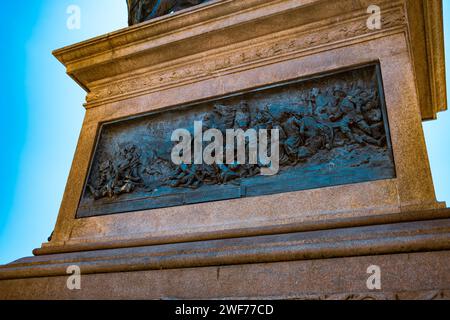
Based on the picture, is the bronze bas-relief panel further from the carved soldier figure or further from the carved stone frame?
the carved soldier figure

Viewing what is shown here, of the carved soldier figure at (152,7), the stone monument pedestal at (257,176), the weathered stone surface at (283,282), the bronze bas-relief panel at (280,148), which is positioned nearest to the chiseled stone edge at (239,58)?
the stone monument pedestal at (257,176)

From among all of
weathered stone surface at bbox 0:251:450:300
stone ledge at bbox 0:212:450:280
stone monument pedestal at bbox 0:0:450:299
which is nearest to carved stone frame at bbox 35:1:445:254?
stone monument pedestal at bbox 0:0:450:299

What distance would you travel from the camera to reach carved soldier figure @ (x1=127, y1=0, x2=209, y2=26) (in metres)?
6.34

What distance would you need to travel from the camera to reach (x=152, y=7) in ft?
21.7

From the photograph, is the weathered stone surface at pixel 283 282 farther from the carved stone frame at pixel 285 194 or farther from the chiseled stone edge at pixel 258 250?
the carved stone frame at pixel 285 194

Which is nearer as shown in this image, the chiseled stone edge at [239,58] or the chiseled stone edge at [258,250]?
the chiseled stone edge at [258,250]

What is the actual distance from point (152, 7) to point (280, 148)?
4.03 metres

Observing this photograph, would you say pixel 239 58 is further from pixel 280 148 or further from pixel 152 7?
pixel 152 7

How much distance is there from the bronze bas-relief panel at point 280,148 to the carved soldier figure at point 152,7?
7.39ft

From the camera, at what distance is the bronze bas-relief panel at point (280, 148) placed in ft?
12.3

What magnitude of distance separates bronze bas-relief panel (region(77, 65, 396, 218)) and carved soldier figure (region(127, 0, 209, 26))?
7.39 feet
